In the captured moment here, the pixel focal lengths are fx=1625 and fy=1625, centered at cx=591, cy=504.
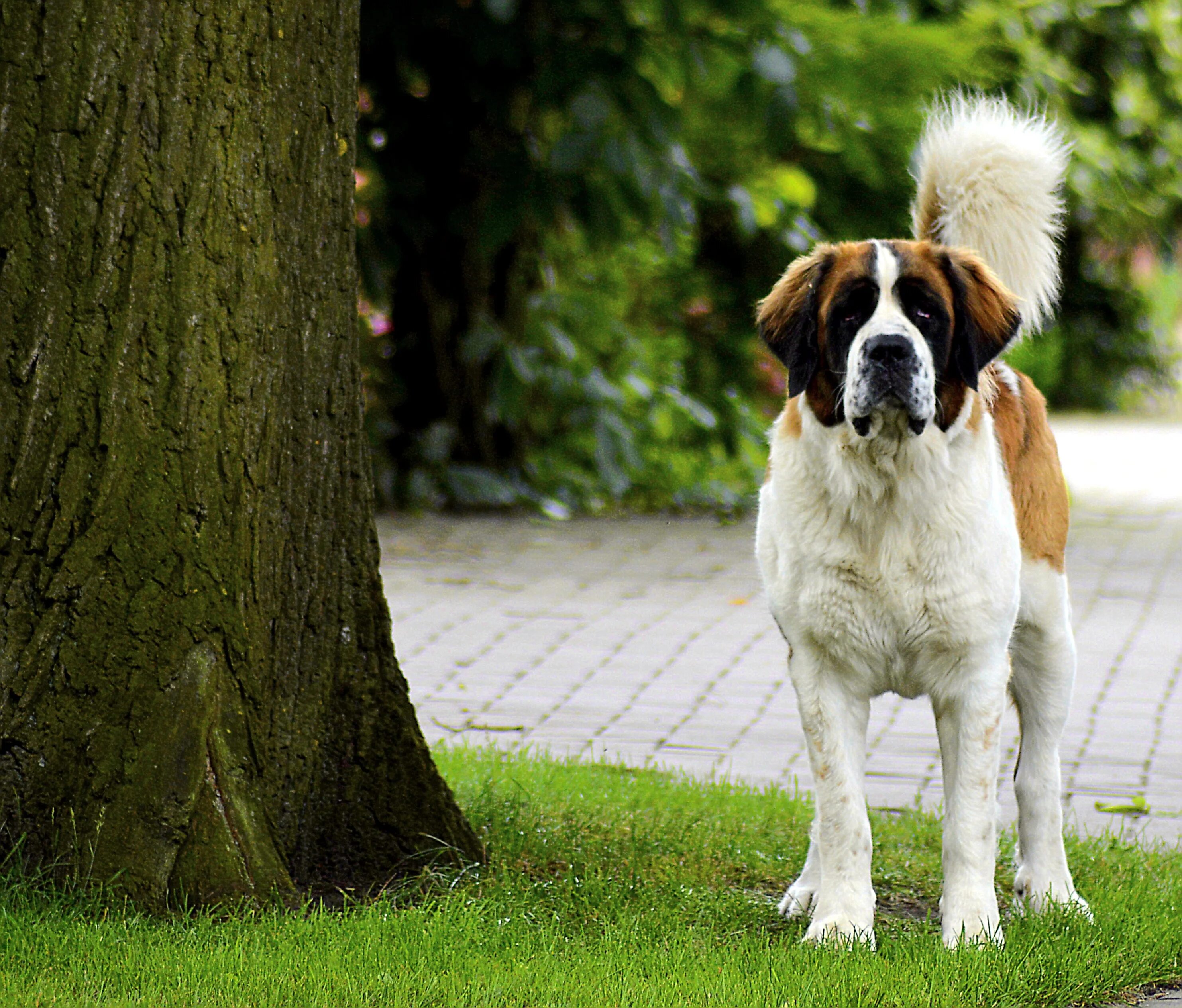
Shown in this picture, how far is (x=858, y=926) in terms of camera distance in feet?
12.5

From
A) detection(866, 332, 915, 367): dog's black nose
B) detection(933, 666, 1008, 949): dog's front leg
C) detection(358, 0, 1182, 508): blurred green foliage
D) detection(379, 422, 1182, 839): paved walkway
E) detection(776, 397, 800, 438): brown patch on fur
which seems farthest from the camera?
detection(358, 0, 1182, 508): blurred green foliage

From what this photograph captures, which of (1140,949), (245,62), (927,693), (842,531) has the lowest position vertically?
(1140,949)

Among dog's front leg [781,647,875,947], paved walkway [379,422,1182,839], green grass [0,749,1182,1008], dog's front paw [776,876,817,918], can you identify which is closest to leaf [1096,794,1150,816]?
paved walkway [379,422,1182,839]

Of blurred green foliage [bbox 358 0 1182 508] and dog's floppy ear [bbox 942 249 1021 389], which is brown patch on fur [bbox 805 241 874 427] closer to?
dog's floppy ear [bbox 942 249 1021 389]

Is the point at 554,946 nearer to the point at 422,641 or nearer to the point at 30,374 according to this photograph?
the point at 30,374

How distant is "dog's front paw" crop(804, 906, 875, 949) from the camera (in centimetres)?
378

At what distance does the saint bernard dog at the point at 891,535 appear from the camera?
3.71 metres

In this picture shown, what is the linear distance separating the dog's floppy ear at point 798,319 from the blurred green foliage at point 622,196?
4903mm

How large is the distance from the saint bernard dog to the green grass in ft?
0.62

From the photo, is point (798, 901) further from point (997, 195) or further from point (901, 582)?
point (997, 195)

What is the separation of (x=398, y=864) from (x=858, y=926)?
1.20 meters

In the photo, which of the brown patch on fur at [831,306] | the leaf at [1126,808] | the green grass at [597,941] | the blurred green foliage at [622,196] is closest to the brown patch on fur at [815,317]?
the brown patch on fur at [831,306]

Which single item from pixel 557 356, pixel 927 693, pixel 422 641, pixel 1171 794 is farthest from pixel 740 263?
pixel 927 693

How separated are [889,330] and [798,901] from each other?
4.99 feet
